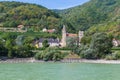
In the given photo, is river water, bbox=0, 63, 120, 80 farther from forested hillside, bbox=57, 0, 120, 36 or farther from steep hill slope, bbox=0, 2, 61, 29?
forested hillside, bbox=57, 0, 120, 36

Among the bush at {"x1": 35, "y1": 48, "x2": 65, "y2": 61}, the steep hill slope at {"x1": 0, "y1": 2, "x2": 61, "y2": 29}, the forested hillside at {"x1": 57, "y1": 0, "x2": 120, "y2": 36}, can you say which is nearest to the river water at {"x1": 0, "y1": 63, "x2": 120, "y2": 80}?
the bush at {"x1": 35, "y1": 48, "x2": 65, "y2": 61}

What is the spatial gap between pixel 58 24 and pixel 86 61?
174ft

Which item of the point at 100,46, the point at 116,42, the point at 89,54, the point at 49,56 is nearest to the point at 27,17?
the point at 116,42

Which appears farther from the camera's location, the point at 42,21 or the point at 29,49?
the point at 42,21

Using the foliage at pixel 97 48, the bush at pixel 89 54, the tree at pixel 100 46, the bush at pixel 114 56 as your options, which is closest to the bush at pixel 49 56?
the bush at pixel 89 54

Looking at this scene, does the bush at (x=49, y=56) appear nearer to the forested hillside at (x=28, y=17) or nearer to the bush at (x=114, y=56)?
the bush at (x=114, y=56)

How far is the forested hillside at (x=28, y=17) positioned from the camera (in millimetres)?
117156

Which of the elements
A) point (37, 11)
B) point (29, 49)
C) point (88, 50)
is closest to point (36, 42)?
point (29, 49)

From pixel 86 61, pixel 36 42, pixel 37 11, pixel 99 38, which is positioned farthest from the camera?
pixel 37 11

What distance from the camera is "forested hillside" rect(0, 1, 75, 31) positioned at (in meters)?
117

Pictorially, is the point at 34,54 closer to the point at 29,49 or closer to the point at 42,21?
the point at 29,49

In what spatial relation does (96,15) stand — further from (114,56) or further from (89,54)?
(114,56)

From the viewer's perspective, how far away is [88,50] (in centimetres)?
6662

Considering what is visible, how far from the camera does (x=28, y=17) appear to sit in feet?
406
